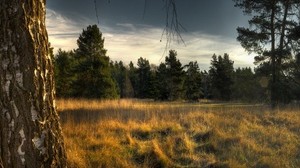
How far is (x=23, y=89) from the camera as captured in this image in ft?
7.55

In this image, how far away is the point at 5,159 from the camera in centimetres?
235

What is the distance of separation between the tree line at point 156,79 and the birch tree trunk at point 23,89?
65.3 feet

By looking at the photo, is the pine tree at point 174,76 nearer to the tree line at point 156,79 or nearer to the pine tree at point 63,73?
the tree line at point 156,79

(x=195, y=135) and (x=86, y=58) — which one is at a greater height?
(x=86, y=58)

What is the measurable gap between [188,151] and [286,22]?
16576 millimetres

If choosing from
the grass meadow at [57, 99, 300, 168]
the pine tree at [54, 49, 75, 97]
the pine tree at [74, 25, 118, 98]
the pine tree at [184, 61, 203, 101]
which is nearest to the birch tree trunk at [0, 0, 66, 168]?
the grass meadow at [57, 99, 300, 168]

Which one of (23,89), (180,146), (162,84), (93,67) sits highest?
(93,67)

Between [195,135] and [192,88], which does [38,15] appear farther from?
[192,88]

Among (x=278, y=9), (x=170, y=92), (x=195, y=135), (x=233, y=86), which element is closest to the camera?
(x=195, y=135)

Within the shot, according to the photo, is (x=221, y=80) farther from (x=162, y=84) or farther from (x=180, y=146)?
(x=180, y=146)

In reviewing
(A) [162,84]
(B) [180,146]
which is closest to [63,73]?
(A) [162,84]

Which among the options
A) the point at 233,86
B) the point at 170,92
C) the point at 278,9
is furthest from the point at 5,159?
the point at 233,86

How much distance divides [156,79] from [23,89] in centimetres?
5481

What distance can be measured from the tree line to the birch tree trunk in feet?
65.3
